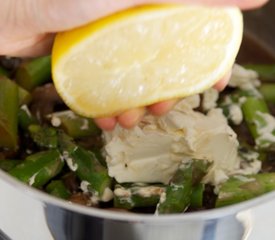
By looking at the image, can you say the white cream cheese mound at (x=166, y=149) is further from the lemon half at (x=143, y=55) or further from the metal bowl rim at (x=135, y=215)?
the metal bowl rim at (x=135, y=215)

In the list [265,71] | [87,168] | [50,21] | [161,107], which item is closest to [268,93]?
[265,71]

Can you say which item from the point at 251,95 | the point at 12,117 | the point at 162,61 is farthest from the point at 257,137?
the point at 12,117

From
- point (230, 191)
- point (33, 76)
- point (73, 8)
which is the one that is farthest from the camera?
point (33, 76)

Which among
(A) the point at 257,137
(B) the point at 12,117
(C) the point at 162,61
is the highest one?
(C) the point at 162,61

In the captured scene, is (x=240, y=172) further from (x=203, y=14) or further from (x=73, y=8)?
(x=73, y=8)

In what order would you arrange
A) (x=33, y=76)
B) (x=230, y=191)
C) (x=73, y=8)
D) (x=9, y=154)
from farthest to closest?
(x=33, y=76) → (x=9, y=154) → (x=230, y=191) → (x=73, y=8)

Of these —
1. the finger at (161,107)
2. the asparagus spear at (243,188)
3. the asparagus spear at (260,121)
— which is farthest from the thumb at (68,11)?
the asparagus spear at (260,121)

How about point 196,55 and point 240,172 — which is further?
point 240,172
